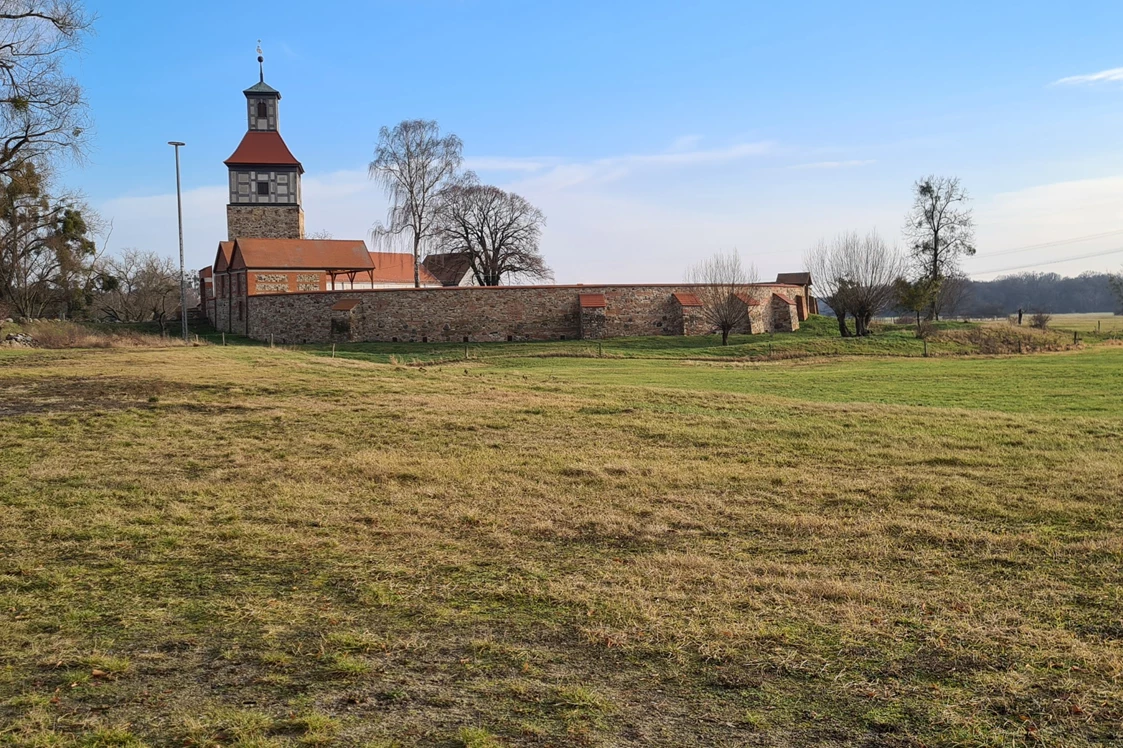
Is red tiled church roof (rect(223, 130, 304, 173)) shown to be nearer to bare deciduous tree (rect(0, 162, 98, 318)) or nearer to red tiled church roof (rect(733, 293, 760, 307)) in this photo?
bare deciduous tree (rect(0, 162, 98, 318))

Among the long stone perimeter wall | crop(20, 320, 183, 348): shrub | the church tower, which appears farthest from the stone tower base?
crop(20, 320, 183, 348): shrub

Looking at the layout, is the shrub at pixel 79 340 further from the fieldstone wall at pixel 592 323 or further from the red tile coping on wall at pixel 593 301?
the red tile coping on wall at pixel 593 301

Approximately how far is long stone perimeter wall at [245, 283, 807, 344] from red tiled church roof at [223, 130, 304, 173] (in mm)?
16205

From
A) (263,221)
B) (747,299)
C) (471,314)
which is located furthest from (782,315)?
(263,221)

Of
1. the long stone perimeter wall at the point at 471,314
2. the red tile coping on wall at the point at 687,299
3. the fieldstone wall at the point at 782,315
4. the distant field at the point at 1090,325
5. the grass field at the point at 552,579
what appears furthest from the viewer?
the distant field at the point at 1090,325

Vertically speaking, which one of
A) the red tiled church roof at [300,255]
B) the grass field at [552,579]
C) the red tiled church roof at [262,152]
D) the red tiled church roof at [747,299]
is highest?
the red tiled church roof at [262,152]

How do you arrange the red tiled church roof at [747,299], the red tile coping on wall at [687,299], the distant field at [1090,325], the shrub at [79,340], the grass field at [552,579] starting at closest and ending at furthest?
the grass field at [552,579] < the shrub at [79,340] < the red tiled church roof at [747,299] < the red tile coping on wall at [687,299] < the distant field at [1090,325]

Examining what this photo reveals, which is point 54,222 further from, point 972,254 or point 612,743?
point 972,254

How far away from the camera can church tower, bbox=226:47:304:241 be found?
52.2 metres

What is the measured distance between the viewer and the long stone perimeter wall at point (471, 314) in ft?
122

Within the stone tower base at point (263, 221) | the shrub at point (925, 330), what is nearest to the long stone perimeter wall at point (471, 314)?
the shrub at point (925, 330)

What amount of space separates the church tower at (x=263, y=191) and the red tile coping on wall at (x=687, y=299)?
1030 inches

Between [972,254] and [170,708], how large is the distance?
2207 inches

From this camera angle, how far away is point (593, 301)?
37.6 m
